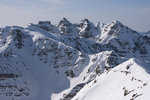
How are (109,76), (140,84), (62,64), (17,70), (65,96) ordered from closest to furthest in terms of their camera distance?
(140,84) < (109,76) < (65,96) < (17,70) < (62,64)

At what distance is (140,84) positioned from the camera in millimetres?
→ 63531

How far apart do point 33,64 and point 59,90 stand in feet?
118

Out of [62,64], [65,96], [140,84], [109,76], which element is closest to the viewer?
[140,84]

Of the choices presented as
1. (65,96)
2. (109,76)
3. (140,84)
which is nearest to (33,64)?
(65,96)

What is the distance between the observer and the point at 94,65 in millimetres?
173625

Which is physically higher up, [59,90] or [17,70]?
[17,70]

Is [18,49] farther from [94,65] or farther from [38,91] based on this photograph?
[94,65]

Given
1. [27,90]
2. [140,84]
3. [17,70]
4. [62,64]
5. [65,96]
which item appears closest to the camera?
[140,84]

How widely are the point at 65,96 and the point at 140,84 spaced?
3519 inches

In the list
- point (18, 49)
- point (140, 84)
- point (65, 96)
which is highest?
point (18, 49)

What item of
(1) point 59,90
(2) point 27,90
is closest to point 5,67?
(2) point 27,90

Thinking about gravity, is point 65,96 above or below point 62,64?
below

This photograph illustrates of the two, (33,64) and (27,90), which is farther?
(33,64)

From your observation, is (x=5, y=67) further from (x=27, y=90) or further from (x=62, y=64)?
(x=62, y=64)
